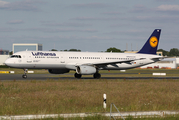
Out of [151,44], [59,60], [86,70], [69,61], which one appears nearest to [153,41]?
[151,44]

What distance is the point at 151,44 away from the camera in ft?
153

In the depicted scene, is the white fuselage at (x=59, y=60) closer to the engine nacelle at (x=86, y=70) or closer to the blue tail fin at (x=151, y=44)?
the engine nacelle at (x=86, y=70)

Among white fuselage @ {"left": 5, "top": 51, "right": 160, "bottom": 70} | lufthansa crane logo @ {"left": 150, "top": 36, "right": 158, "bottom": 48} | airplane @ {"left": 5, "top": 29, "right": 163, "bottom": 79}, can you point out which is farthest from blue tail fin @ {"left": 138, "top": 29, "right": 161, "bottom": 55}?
Answer: white fuselage @ {"left": 5, "top": 51, "right": 160, "bottom": 70}

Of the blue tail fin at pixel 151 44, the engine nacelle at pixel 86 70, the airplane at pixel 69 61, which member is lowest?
the engine nacelle at pixel 86 70

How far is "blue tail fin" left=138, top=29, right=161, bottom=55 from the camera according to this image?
46594mm

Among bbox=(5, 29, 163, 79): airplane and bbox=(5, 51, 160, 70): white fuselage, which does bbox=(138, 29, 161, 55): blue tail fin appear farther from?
bbox=(5, 51, 160, 70): white fuselage

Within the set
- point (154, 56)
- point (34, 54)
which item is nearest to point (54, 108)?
point (34, 54)

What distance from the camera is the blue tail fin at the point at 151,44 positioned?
1834 inches

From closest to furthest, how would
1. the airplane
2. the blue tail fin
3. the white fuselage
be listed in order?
the airplane < the white fuselage < the blue tail fin

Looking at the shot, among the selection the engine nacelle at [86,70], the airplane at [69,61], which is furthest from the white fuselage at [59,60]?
the engine nacelle at [86,70]

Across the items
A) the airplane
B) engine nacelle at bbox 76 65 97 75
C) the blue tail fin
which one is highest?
the blue tail fin

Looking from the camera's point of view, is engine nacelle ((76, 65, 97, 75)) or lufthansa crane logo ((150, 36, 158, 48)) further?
lufthansa crane logo ((150, 36, 158, 48))

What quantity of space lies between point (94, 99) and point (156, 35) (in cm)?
3287

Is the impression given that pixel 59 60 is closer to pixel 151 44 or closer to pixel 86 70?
pixel 86 70
